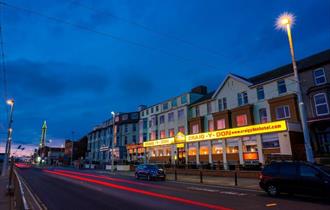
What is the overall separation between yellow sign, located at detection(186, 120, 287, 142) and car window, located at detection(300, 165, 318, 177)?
1565 cm

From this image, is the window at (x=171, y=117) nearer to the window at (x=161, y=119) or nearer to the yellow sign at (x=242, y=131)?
the window at (x=161, y=119)

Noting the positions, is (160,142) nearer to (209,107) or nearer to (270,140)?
(209,107)

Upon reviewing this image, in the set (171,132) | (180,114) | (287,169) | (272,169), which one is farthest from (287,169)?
(171,132)

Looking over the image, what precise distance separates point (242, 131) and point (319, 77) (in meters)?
10.3

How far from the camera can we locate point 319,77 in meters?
28.0

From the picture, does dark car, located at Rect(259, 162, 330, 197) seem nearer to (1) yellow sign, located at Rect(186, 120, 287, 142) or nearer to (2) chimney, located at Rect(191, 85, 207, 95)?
(1) yellow sign, located at Rect(186, 120, 287, 142)

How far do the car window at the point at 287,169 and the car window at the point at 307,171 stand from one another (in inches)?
15.4

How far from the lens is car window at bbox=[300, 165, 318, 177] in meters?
11.9

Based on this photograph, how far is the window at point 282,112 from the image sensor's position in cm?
3000

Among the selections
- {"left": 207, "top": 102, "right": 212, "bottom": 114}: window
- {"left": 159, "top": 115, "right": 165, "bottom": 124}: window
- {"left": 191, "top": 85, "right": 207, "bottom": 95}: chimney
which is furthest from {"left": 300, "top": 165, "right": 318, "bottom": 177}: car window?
{"left": 159, "top": 115, "right": 165, "bottom": 124}: window

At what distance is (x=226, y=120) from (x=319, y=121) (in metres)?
12.6

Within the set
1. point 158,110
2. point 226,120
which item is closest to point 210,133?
point 226,120

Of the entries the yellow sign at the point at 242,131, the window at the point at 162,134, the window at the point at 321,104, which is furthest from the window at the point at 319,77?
the window at the point at 162,134

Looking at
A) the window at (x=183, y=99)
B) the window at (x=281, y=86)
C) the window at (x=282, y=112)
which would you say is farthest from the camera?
the window at (x=183, y=99)
